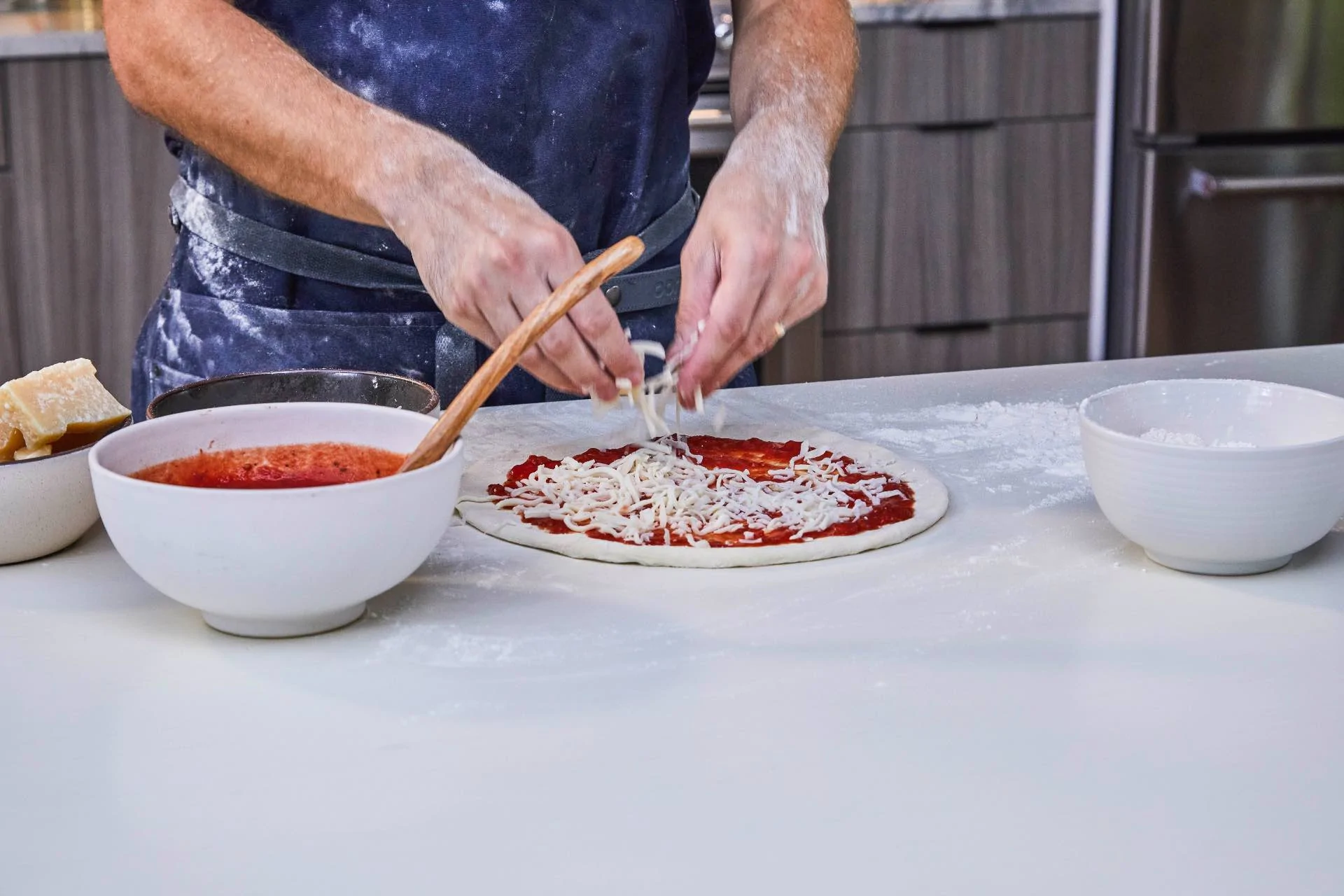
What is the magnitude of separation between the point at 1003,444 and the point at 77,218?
83.0 inches

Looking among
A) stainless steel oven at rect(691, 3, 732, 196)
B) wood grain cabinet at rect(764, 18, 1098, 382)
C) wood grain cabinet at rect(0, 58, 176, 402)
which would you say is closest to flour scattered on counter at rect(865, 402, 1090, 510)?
stainless steel oven at rect(691, 3, 732, 196)

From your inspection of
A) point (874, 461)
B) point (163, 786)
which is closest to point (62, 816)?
point (163, 786)

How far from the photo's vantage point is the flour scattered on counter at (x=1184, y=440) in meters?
0.98

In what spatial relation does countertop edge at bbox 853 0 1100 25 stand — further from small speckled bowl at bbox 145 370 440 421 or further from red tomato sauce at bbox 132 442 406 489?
red tomato sauce at bbox 132 442 406 489

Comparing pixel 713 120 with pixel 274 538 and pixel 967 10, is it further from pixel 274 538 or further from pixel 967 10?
pixel 274 538

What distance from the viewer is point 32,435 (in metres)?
0.92

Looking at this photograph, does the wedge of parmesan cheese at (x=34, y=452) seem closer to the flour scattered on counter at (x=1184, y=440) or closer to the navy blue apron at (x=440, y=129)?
the navy blue apron at (x=440, y=129)

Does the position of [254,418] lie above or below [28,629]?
above

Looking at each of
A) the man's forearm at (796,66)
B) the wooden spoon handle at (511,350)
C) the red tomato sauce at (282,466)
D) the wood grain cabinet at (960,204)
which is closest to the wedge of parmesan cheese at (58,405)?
the red tomato sauce at (282,466)

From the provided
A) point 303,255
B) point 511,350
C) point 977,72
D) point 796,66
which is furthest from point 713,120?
point 511,350

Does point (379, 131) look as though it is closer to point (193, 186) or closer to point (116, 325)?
point (193, 186)

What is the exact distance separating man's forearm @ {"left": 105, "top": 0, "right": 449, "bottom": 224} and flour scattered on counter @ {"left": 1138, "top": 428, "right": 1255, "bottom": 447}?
1.79ft

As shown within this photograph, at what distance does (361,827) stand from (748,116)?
3.10 feet

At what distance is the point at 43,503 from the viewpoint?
92 centimetres
